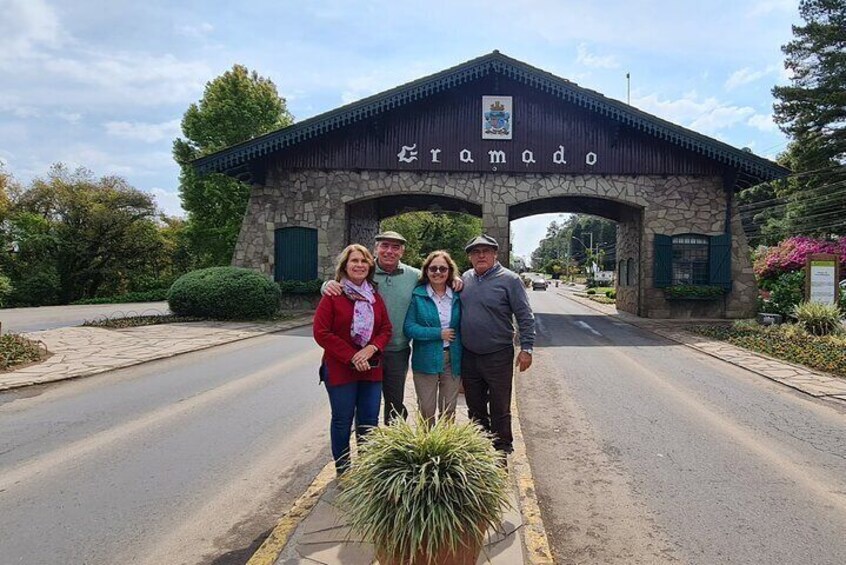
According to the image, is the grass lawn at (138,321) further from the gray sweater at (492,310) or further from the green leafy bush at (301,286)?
the gray sweater at (492,310)

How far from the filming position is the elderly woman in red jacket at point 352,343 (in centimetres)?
353

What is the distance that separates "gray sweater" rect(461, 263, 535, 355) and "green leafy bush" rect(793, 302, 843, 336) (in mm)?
11068

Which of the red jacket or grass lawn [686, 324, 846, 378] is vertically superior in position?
the red jacket

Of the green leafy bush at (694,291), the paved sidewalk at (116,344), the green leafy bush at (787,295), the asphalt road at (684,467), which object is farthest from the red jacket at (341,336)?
the green leafy bush at (694,291)

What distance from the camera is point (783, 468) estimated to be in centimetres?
455

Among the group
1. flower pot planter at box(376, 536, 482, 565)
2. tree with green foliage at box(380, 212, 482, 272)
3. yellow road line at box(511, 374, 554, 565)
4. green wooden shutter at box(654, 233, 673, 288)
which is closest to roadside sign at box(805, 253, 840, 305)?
green wooden shutter at box(654, 233, 673, 288)

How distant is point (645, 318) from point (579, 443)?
13.6m

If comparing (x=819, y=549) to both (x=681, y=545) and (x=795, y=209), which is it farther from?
(x=795, y=209)

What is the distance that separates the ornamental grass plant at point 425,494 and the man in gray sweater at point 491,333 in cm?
125

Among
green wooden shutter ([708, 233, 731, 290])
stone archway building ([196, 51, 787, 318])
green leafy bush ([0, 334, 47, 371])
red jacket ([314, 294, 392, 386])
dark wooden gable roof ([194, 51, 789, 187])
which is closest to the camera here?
red jacket ([314, 294, 392, 386])

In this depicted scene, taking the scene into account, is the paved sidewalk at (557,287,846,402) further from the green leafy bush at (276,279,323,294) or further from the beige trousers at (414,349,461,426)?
the green leafy bush at (276,279,323,294)

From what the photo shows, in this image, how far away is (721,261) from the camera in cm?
1705

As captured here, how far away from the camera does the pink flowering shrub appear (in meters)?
18.5

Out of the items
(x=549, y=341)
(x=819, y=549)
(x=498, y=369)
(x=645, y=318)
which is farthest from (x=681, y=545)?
(x=645, y=318)
